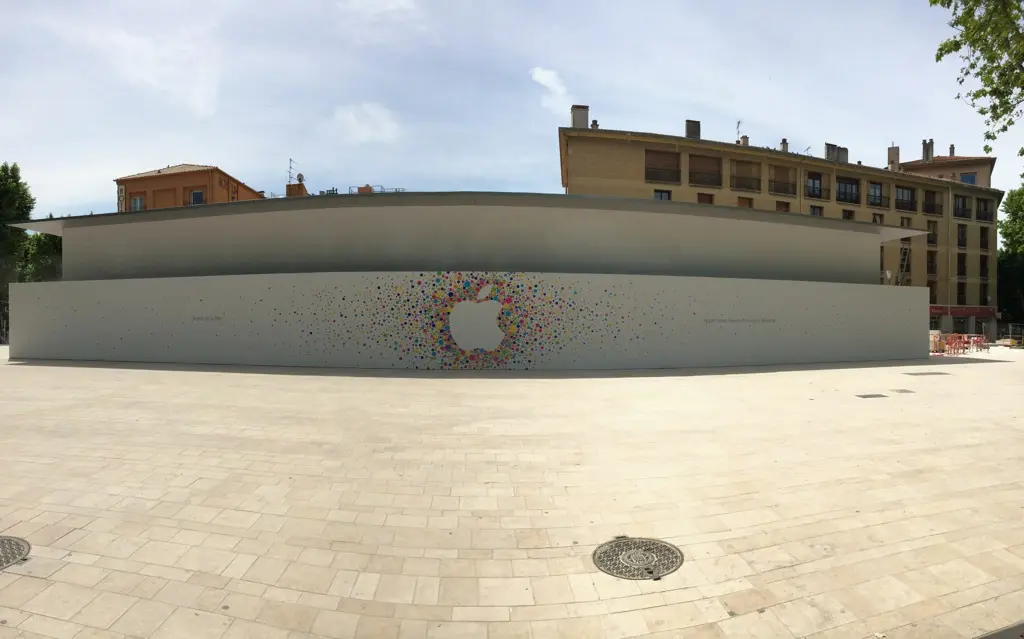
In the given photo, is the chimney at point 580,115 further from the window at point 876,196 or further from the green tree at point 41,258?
the green tree at point 41,258

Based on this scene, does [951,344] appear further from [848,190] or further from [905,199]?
[905,199]

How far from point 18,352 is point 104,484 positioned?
62.1 ft

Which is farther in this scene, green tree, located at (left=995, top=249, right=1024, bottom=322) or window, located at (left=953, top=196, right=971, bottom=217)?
green tree, located at (left=995, top=249, right=1024, bottom=322)

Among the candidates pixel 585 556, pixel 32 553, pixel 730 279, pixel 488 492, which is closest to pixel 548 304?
pixel 730 279

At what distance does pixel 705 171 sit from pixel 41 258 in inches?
2158

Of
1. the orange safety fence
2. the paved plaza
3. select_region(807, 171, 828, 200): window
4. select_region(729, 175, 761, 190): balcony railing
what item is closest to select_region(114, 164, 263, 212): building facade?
the paved plaza

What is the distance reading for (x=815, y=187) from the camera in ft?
111

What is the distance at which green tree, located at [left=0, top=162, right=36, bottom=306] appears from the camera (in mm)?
31250

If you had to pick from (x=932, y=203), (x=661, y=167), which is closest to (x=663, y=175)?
(x=661, y=167)

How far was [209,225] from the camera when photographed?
16141mm

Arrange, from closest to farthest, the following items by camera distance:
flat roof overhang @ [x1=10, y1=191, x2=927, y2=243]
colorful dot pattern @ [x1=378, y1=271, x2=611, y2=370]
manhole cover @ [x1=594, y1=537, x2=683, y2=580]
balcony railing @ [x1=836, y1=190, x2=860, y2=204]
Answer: manhole cover @ [x1=594, y1=537, x2=683, y2=580], colorful dot pattern @ [x1=378, y1=271, x2=611, y2=370], flat roof overhang @ [x1=10, y1=191, x2=927, y2=243], balcony railing @ [x1=836, y1=190, x2=860, y2=204]

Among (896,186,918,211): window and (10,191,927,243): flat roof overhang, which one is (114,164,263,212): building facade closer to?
(10,191,927,243): flat roof overhang

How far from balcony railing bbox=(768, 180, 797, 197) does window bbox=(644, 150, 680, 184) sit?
737 centimetres

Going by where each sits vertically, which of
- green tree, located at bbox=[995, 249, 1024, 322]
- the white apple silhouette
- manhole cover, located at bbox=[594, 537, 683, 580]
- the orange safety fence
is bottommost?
manhole cover, located at bbox=[594, 537, 683, 580]
